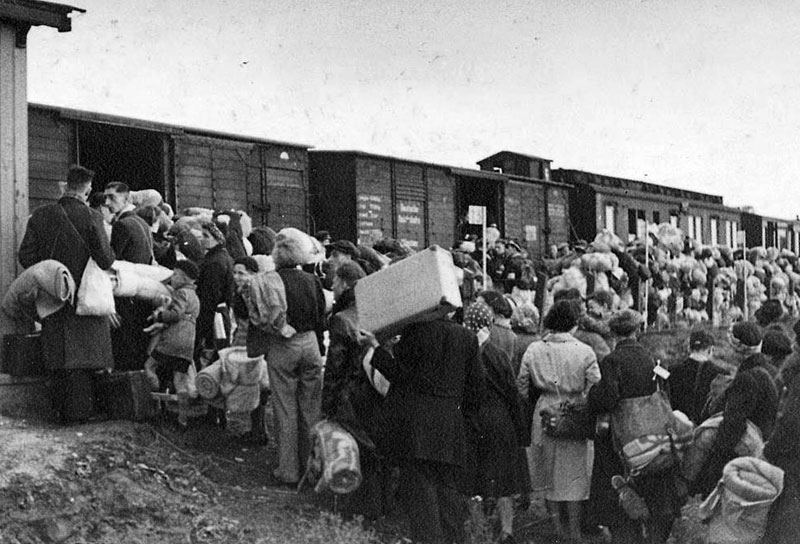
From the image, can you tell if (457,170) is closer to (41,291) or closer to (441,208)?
(441,208)

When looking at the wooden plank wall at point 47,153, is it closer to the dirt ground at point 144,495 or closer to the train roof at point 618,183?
the dirt ground at point 144,495

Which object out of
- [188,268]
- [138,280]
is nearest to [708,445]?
[188,268]

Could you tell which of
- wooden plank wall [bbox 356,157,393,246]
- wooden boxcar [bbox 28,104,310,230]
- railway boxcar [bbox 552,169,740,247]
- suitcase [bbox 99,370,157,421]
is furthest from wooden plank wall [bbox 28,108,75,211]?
railway boxcar [bbox 552,169,740,247]

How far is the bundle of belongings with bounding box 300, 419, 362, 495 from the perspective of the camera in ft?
18.4

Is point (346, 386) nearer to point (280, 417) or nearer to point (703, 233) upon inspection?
point (280, 417)

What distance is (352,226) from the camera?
2022cm

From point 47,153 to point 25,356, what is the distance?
815 centimetres

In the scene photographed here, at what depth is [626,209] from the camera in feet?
97.2

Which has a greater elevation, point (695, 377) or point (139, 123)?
point (139, 123)

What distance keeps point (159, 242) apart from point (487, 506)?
14.2ft

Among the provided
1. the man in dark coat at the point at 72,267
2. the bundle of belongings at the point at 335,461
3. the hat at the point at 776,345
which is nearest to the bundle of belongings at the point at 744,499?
the hat at the point at 776,345

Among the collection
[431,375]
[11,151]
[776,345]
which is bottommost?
[431,375]

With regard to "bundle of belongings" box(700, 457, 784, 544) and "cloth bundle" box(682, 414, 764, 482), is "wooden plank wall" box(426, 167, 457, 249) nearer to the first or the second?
"cloth bundle" box(682, 414, 764, 482)

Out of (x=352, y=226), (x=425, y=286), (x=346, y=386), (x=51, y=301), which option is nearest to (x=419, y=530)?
(x=346, y=386)
